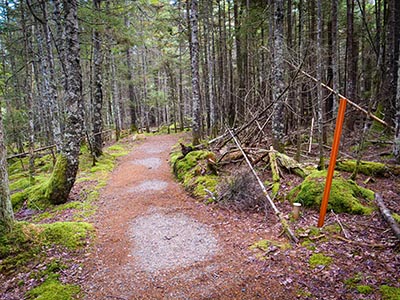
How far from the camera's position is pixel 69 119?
7.46 m

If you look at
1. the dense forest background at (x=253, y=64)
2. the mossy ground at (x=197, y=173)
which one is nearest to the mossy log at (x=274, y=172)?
the dense forest background at (x=253, y=64)

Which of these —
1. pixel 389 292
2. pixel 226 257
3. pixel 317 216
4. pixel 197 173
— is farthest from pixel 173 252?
pixel 197 173

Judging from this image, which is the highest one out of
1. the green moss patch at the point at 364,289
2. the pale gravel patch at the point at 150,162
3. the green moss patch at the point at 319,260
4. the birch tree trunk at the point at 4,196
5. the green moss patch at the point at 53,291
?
the birch tree trunk at the point at 4,196

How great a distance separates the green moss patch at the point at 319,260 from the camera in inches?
157

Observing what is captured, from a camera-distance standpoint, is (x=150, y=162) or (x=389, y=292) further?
Answer: (x=150, y=162)

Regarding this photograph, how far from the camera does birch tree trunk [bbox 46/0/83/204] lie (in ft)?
24.4

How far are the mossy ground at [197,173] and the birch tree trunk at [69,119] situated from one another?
3498 millimetres

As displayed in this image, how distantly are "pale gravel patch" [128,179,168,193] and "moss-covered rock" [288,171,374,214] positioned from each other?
4402 mm

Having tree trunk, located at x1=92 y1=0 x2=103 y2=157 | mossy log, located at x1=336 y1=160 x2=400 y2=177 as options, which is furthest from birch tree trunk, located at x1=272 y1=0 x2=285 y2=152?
tree trunk, located at x1=92 y1=0 x2=103 y2=157

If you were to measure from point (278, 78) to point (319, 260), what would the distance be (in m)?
5.94

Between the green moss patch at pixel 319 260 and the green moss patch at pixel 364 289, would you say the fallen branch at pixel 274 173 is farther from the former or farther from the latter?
the green moss patch at pixel 364 289

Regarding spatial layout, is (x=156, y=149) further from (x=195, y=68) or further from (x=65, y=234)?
(x=65, y=234)

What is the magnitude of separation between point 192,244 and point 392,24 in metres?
11.2

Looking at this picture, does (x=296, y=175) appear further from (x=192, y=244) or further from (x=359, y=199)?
(x=192, y=244)
